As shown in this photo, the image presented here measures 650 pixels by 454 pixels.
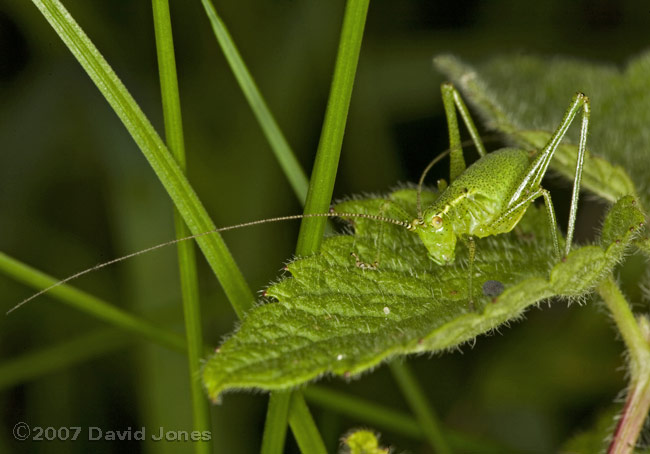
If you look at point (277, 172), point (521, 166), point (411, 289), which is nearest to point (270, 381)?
point (411, 289)

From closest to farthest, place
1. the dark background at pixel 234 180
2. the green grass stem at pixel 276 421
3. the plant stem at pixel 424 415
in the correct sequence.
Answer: the green grass stem at pixel 276 421
the plant stem at pixel 424 415
the dark background at pixel 234 180

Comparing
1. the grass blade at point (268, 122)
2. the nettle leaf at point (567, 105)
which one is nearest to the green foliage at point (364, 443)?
the grass blade at point (268, 122)

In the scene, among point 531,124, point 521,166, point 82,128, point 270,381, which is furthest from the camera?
point 82,128

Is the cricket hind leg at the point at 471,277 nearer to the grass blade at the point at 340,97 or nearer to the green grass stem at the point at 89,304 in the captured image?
the grass blade at the point at 340,97

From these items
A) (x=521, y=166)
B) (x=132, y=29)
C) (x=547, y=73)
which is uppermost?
(x=132, y=29)

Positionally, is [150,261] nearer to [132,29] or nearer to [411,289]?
[132,29]

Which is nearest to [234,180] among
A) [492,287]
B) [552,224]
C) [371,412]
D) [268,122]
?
[268,122]

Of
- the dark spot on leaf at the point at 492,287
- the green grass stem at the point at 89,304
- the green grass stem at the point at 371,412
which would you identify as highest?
the green grass stem at the point at 89,304

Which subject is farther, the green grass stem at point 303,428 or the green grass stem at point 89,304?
the green grass stem at point 89,304
